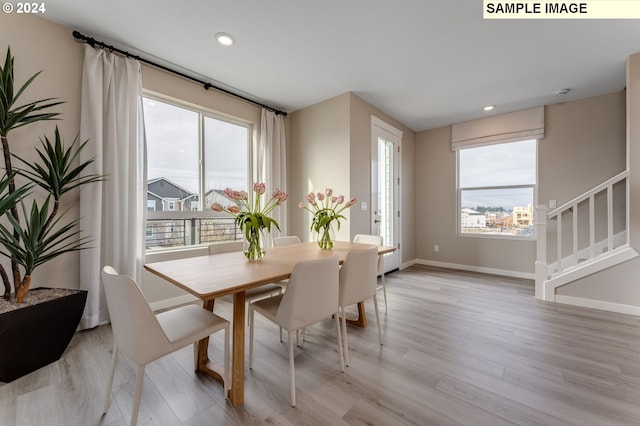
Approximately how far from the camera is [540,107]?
3.80 m

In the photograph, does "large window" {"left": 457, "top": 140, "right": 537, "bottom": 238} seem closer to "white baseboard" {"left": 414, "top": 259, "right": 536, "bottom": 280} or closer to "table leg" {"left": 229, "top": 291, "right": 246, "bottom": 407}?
"white baseboard" {"left": 414, "top": 259, "right": 536, "bottom": 280}

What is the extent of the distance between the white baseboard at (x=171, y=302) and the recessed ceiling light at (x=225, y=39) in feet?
8.47

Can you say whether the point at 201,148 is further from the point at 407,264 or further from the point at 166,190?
the point at 407,264

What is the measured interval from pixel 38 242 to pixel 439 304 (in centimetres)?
365

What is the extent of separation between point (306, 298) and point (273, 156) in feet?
9.25

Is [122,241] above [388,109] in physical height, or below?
below

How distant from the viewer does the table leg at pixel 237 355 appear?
4.67ft

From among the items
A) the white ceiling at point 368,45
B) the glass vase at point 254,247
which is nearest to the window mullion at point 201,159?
the white ceiling at point 368,45

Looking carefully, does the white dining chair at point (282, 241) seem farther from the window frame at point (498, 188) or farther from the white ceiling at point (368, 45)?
the window frame at point (498, 188)

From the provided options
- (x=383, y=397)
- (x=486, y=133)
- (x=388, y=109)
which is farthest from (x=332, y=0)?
(x=486, y=133)

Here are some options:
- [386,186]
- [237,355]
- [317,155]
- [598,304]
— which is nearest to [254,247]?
[237,355]

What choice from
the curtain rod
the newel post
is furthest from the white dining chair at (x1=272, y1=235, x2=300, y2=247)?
the newel post

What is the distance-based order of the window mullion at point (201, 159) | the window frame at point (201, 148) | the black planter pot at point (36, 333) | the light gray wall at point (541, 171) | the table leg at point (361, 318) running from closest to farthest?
the black planter pot at point (36, 333) < the table leg at point (361, 318) < the window frame at point (201, 148) < the window mullion at point (201, 159) < the light gray wall at point (541, 171)

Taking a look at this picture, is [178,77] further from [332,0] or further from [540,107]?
[540,107]
